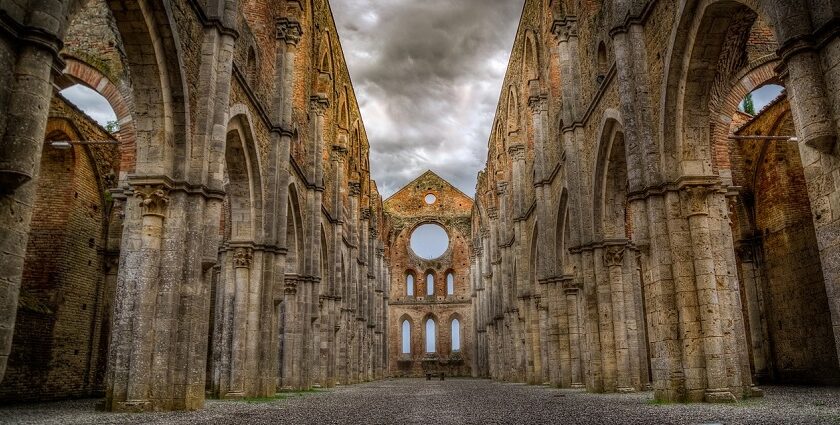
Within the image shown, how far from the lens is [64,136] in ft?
54.7

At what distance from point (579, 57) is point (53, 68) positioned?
1536 centimetres

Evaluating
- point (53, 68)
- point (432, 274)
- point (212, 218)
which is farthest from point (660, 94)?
point (432, 274)

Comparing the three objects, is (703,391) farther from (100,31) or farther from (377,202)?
(377,202)

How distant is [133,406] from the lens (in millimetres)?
9664

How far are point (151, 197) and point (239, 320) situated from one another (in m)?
5.77

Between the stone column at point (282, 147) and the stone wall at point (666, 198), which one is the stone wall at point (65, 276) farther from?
the stone wall at point (666, 198)

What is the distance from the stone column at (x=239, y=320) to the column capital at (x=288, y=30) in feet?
21.7

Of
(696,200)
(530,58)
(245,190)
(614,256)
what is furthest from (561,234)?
(245,190)

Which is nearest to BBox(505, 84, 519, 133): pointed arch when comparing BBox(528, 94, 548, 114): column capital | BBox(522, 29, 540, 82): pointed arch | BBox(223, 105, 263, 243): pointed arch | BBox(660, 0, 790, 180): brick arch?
BBox(522, 29, 540, 82): pointed arch

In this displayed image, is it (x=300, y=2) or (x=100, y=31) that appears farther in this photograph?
(x=300, y=2)

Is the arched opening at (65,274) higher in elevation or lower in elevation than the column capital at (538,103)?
lower

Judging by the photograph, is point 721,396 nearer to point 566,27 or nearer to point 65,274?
point 566,27

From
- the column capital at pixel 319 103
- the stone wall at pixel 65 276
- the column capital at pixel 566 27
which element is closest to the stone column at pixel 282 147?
the column capital at pixel 319 103

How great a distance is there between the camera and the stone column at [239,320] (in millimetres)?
15062
